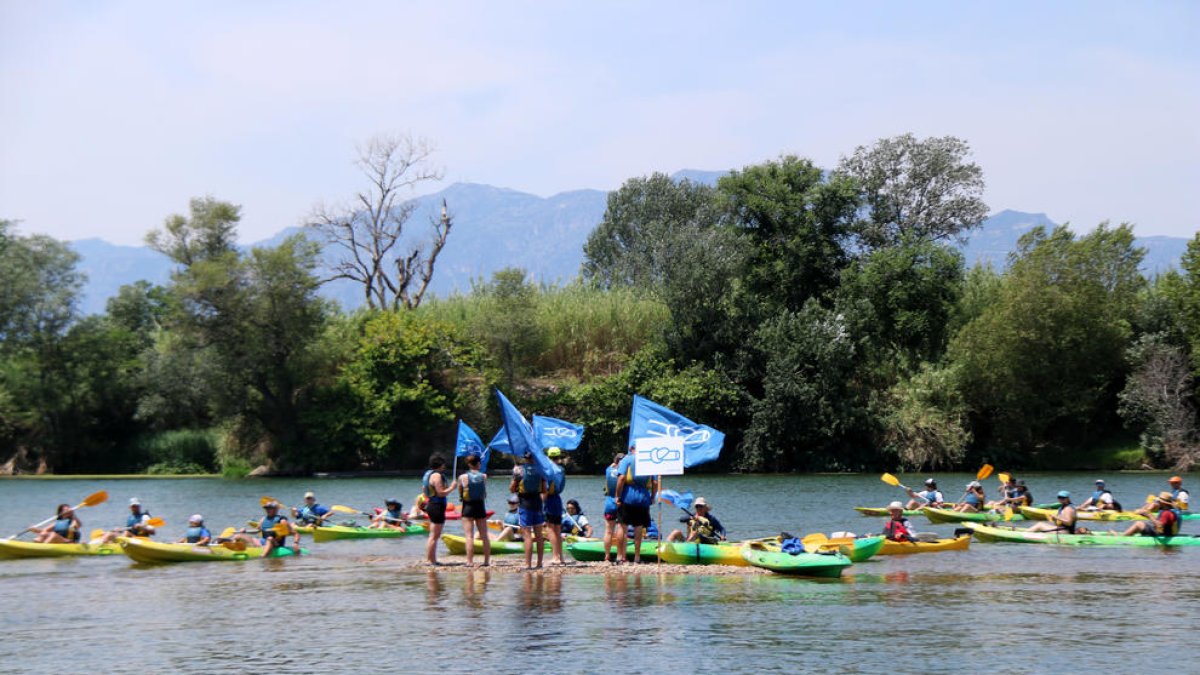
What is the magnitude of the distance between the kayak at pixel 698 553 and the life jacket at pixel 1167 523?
977cm

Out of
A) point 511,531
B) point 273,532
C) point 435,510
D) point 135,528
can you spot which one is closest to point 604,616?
point 435,510

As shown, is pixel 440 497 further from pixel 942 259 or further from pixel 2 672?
pixel 942 259

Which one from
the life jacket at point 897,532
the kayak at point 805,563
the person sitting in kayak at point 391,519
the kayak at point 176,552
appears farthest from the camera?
the person sitting in kayak at point 391,519

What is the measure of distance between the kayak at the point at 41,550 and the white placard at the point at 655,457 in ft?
43.0

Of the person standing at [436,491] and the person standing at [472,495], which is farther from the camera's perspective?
the person standing at [436,491]

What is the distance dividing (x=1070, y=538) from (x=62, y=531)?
21.7 m

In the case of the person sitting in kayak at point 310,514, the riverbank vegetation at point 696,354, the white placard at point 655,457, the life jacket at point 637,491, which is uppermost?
the riverbank vegetation at point 696,354

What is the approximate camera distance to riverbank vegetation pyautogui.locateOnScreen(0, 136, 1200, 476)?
57.2 m

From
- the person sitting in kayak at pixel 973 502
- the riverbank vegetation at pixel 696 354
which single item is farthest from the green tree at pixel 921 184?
the person sitting in kayak at pixel 973 502

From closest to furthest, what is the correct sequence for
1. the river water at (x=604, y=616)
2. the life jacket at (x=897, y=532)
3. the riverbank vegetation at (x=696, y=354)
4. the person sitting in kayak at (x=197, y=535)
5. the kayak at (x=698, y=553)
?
the river water at (x=604, y=616) < the kayak at (x=698, y=553) < the life jacket at (x=897, y=532) < the person sitting in kayak at (x=197, y=535) < the riverbank vegetation at (x=696, y=354)

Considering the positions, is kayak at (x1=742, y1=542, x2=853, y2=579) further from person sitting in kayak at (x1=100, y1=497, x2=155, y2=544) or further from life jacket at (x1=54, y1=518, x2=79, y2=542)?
life jacket at (x1=54, y1=518, x2=79, y2=542)

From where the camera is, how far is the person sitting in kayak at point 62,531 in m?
28.2

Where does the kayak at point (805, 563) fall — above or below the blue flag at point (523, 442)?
below

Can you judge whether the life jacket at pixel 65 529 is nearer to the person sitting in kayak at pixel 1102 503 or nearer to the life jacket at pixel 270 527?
the life jacket at pixel 270 527
